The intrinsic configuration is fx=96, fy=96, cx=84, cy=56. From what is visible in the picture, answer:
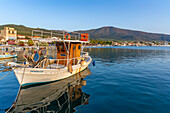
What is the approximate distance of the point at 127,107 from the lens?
6.29m

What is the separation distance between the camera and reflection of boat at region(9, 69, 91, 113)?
20.2 ft

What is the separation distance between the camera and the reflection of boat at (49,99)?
6.17 m

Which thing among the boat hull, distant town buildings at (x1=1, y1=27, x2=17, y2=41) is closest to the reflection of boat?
the boat hull

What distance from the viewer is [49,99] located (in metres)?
7.25

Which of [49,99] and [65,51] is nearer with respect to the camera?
[49,99]

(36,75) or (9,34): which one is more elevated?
Result: (9,34)

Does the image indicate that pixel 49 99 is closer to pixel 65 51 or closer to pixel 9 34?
pixel 65 51

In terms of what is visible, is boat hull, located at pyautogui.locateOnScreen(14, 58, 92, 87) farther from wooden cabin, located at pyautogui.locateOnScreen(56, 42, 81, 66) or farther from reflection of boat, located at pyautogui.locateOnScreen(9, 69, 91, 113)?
wooden cabin, located at pyautogui.locateOnScreen(56, 42, 81, 66)

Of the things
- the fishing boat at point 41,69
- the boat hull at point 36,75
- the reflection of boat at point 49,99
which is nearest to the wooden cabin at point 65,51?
the fishing boat at point 41,69

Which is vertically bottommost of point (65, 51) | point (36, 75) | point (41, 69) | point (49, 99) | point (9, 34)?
point (49, 99)

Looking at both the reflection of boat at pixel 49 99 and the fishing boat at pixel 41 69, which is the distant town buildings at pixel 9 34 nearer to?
the fishing boat at pixel 41 69

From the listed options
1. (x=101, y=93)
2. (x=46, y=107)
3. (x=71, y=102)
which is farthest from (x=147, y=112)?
(x=46, y=107)

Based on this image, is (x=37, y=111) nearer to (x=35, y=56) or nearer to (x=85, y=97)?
(x=85, y=97)

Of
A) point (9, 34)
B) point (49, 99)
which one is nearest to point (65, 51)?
point (49, 99)
